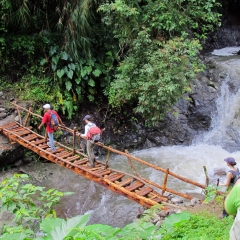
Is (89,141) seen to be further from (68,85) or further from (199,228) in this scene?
(68,85)

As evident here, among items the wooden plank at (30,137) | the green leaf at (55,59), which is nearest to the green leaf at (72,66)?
the green leaf at (55,59)

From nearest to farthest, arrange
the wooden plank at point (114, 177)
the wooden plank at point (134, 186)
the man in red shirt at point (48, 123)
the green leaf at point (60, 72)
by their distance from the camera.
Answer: the wooden plank at point (134, 186), the wooden plank at point (114, 177), the man in red shirt at point (48, 123), the green leaf at point (60, 72)

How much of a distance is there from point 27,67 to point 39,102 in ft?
5.09

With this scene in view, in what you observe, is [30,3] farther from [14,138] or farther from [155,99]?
[155,99]

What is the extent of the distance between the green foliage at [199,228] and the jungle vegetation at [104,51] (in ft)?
13.3

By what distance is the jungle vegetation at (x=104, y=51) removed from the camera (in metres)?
8.43

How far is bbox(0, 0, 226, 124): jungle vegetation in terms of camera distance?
8430 mm

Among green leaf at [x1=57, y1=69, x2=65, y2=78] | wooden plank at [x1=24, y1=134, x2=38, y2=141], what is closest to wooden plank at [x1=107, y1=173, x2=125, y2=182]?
wooden plank at [x1=24, y1=134, x2=38, y2=141]

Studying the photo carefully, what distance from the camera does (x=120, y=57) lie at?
34.6 ft

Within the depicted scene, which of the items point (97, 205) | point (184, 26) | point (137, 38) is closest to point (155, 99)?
point (137, 38)

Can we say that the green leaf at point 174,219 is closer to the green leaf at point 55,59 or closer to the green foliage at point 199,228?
the green foliage at point 199,228

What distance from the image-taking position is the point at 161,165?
32.4 feet

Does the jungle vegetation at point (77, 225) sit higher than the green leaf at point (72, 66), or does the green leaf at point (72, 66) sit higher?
the green leaf at point (72, 66)

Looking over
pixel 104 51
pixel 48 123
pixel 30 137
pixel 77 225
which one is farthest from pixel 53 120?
pixel 77 225
